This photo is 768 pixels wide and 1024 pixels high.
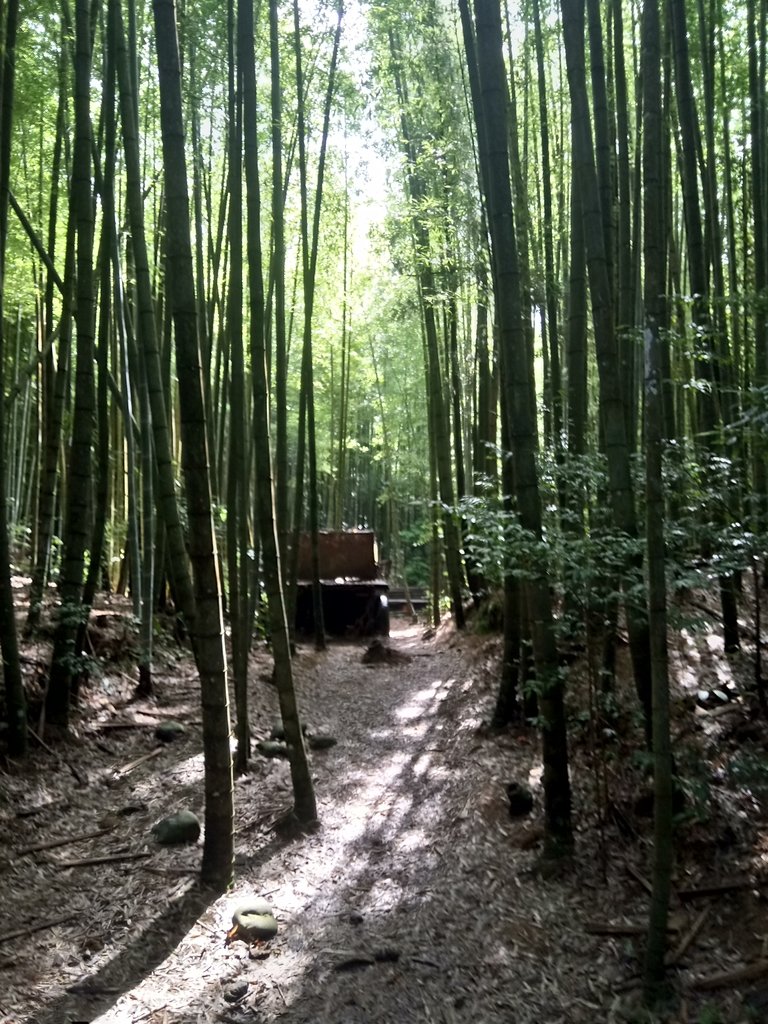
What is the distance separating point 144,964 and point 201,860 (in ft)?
2.10

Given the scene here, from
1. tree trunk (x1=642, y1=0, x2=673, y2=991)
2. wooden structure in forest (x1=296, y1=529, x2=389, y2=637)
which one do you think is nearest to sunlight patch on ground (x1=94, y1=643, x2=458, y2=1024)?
tree trunk (x1=642, y1=0, x2=673, y2=991)

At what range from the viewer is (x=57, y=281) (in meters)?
4.93

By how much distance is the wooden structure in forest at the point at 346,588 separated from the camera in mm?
9703

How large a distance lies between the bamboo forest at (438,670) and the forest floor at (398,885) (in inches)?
0.5

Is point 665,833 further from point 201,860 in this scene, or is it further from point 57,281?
point 57,281

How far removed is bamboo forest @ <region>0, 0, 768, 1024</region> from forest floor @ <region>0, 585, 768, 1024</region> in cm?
1

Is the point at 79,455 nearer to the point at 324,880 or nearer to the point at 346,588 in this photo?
the point at 324,880

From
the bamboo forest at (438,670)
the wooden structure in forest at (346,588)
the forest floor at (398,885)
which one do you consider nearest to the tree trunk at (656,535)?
the bamboo forest at (438,670)

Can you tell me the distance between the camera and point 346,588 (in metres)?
9.93

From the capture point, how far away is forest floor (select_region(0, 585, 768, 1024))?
239 cm

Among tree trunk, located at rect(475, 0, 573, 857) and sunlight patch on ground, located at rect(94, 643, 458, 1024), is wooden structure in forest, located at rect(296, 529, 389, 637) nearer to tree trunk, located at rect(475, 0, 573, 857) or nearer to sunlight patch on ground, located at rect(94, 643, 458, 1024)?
sunlight patch on ground, located at rect(94, 643, 458, 1024)

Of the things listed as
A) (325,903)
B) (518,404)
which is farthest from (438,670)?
(518,404)

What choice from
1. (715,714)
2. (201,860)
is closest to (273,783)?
(201,860)

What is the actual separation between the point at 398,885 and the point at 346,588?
684cm
